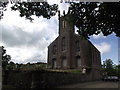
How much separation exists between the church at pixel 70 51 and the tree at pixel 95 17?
23084 millimetres

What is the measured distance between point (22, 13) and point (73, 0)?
4.23 meters

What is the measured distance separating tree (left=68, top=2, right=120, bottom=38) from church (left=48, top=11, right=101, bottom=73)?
23084mm

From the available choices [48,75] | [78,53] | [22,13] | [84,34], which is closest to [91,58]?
[78,53]

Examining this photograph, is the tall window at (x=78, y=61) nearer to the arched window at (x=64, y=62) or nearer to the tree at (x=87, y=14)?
the arched window at (x=64, y=62)

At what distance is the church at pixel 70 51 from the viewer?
122 ft

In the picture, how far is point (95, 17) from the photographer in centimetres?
1236

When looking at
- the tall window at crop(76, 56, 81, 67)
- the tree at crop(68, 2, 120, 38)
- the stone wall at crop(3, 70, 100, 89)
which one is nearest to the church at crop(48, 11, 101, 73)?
the tall window at crop(76, 56, 81, 67)

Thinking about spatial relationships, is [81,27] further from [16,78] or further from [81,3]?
[16,78]

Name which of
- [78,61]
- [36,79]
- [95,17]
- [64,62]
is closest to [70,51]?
[78,61]

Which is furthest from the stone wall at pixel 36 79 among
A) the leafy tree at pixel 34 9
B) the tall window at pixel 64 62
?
the tall window at pixel 64 62

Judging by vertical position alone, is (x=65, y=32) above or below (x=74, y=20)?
above

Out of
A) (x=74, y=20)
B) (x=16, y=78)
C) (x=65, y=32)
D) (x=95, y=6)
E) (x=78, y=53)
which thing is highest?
(x=65, y=32)

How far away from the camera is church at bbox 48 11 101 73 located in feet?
122

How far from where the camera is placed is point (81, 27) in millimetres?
13406
